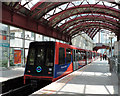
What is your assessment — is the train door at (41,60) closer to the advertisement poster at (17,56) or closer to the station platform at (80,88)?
the station platform at (80,88)

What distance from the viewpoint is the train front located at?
1031 centimetres

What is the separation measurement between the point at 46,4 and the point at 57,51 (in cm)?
1059

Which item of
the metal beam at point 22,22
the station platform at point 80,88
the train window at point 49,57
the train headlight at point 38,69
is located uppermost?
the metal beam at point 22,22

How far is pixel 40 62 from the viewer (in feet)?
34.9

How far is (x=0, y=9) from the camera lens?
1430 cm

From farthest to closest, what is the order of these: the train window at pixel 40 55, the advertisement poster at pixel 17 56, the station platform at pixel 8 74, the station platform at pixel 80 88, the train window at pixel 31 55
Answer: the advertisement poster at pixel 17 56 → the station platform at pixel 8 74 → the train window at pixel 31 55 → the train window at pixel 40 55 → the station platform at pixel 80 88

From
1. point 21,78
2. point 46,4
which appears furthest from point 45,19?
point 21,78

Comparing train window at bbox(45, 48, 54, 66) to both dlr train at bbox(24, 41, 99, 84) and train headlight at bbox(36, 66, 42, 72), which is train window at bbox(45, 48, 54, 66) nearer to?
dlr train at bbox(24, 41, 99, 84)

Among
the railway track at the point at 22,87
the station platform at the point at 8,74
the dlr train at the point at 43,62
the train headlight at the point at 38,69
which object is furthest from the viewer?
the station platform at the point at 8,74

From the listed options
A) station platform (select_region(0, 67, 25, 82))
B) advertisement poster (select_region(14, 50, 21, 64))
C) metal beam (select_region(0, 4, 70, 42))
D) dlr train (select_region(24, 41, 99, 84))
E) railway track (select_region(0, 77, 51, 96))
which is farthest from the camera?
advertisement poster (select_region(14, 50, 21, 64))

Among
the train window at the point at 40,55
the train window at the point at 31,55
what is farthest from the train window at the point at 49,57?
the train window at the point at 31,55

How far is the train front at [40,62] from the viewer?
1031 cm

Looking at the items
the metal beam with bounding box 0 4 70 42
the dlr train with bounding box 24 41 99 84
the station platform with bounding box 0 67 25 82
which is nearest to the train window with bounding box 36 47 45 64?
the dlr train with bounding box 24 41 99 84

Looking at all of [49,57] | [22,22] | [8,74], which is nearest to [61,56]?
[49,57]
